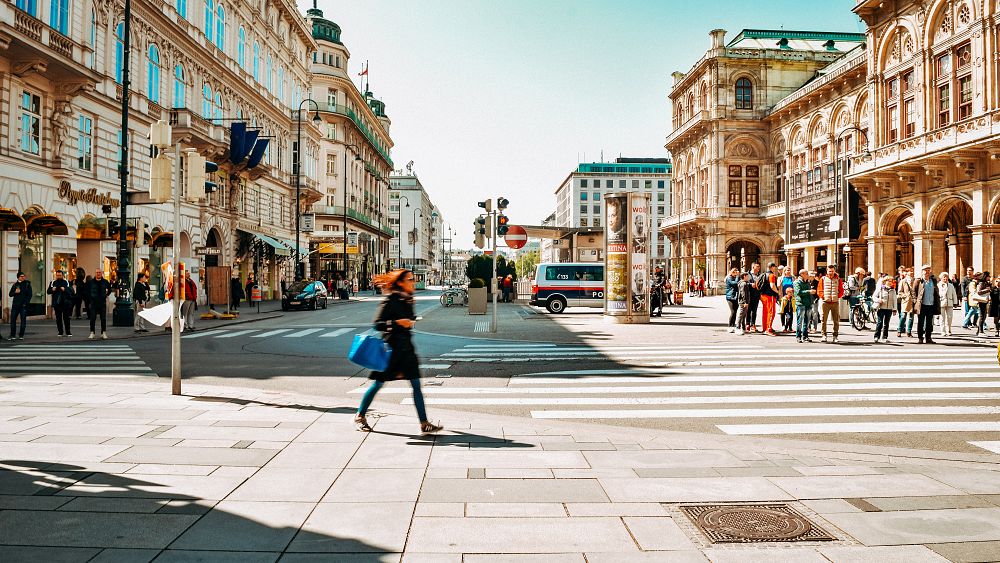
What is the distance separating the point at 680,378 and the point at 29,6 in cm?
2396

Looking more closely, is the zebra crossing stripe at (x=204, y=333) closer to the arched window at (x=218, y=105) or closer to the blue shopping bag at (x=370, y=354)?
the blue shopping bag at (x=370, y=354)

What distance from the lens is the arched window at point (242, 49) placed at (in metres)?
41.4

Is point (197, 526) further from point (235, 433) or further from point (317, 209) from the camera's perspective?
point (317, 209)

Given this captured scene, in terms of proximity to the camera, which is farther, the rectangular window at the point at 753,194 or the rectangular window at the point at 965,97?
the rectangular window at the point at 753,194

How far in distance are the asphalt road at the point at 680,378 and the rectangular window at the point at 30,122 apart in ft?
34.9

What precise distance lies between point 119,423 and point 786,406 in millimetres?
7351

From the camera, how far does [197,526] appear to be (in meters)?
3.99

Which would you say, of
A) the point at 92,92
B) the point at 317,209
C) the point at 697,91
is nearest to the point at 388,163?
the point at 317,209

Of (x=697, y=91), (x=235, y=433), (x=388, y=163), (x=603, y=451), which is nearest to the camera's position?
(x=603, y=451)

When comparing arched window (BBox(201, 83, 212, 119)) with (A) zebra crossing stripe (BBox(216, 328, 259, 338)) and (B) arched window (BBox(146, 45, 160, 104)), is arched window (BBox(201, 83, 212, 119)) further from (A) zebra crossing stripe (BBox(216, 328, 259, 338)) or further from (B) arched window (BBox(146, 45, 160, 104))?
(A) zebra crossing stripe (BBox(216, 328, 259, 338))

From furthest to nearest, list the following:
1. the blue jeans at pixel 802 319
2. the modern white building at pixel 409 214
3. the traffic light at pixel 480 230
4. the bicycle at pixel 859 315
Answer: the modern white building at pixel 409 214
the bicycle at pixel 859 315
the traffic light at pixel 480 230
the blue jeans at pixel 802 319

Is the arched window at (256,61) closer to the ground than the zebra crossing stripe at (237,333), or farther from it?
farther from it

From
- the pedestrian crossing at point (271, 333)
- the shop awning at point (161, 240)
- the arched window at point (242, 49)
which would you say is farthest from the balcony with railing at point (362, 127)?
the pedestrian crossing at point (271, 333)

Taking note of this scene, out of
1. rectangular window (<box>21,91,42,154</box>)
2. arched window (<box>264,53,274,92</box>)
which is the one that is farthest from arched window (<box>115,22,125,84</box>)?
arched window (<box>264,53,274,92</box>)
